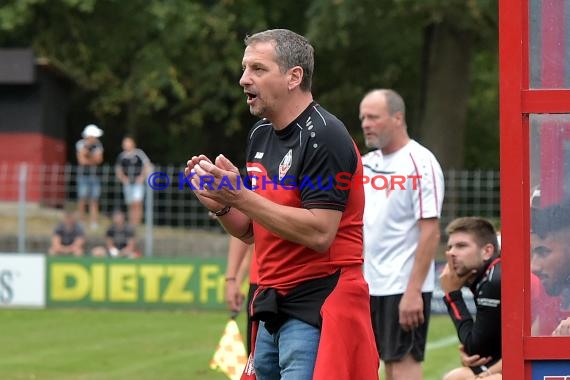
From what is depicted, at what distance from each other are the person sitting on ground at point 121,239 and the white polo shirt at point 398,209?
11.3 metres

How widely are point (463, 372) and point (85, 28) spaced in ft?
77.6

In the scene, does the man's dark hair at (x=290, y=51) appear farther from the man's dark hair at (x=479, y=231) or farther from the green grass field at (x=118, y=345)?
the green grass field at (x=118, y=345)

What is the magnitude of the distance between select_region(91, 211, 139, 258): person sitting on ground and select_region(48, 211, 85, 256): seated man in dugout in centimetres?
37

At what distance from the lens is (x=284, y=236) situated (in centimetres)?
469

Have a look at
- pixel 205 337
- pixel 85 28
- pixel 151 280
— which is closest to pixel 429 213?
pixel 205 337

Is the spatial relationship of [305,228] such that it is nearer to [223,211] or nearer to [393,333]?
[223,211]

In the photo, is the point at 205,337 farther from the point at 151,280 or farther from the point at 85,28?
the point at 85,28

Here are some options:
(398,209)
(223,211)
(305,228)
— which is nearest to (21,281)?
(398,209)

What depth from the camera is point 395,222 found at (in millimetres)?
7730

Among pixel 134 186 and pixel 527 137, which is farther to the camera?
pixel 134 186

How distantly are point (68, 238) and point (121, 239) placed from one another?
0.90 meters

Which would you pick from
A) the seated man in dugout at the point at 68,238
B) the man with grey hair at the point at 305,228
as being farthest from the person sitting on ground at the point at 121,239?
the man with grey hair at the point at 305,228

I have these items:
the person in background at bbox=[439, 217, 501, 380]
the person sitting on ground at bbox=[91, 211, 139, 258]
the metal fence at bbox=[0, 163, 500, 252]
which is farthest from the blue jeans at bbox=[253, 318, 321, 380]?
the person sitting on ground at bbox=[91, 211, 139, 258]

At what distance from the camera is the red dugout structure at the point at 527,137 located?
452cm
